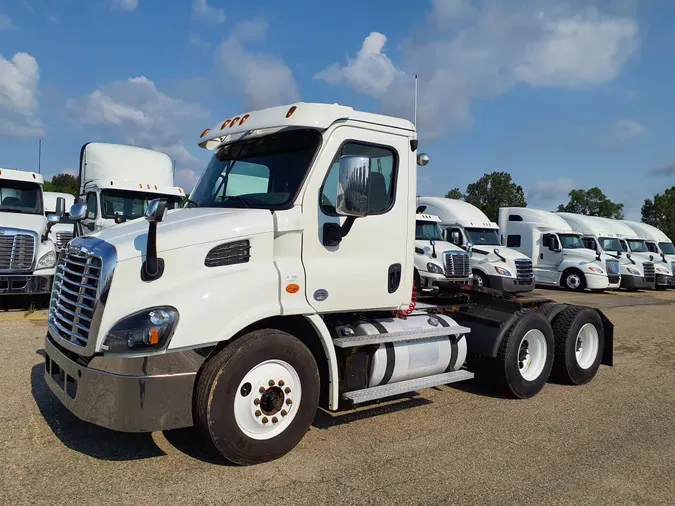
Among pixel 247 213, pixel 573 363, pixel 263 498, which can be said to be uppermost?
pixel 247 213

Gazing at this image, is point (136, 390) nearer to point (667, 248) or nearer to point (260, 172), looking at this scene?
point (260, 172)

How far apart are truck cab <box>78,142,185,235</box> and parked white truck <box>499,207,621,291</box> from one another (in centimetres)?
1430

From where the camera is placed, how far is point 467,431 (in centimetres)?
509

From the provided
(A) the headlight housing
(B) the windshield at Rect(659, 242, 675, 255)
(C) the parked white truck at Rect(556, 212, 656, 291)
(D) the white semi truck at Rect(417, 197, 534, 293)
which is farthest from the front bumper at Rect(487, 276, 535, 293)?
(B) the windshield at Rect(659, 242, 675, 255)

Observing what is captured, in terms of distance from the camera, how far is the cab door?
449 centimetres

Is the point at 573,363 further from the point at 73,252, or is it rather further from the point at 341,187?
the point at 73,252

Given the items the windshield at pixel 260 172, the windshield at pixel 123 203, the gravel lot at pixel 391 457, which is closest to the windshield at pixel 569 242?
the windshield at pixel 123 203

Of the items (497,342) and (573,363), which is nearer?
(497,342)

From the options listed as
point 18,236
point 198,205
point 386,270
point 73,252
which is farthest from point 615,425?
point 18,236

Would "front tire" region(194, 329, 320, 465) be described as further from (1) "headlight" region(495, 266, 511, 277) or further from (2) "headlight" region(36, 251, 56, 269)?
(1) "headlight" region(495, 266, 511, 277)

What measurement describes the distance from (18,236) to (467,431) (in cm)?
886

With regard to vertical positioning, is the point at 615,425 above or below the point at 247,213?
below

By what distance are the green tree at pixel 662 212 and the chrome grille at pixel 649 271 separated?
46.0 meters

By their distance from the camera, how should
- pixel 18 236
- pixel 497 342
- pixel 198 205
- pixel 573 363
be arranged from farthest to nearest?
pixel 18 236 → pixel 573 363 → pixel 497 342 → pixel 198 205
